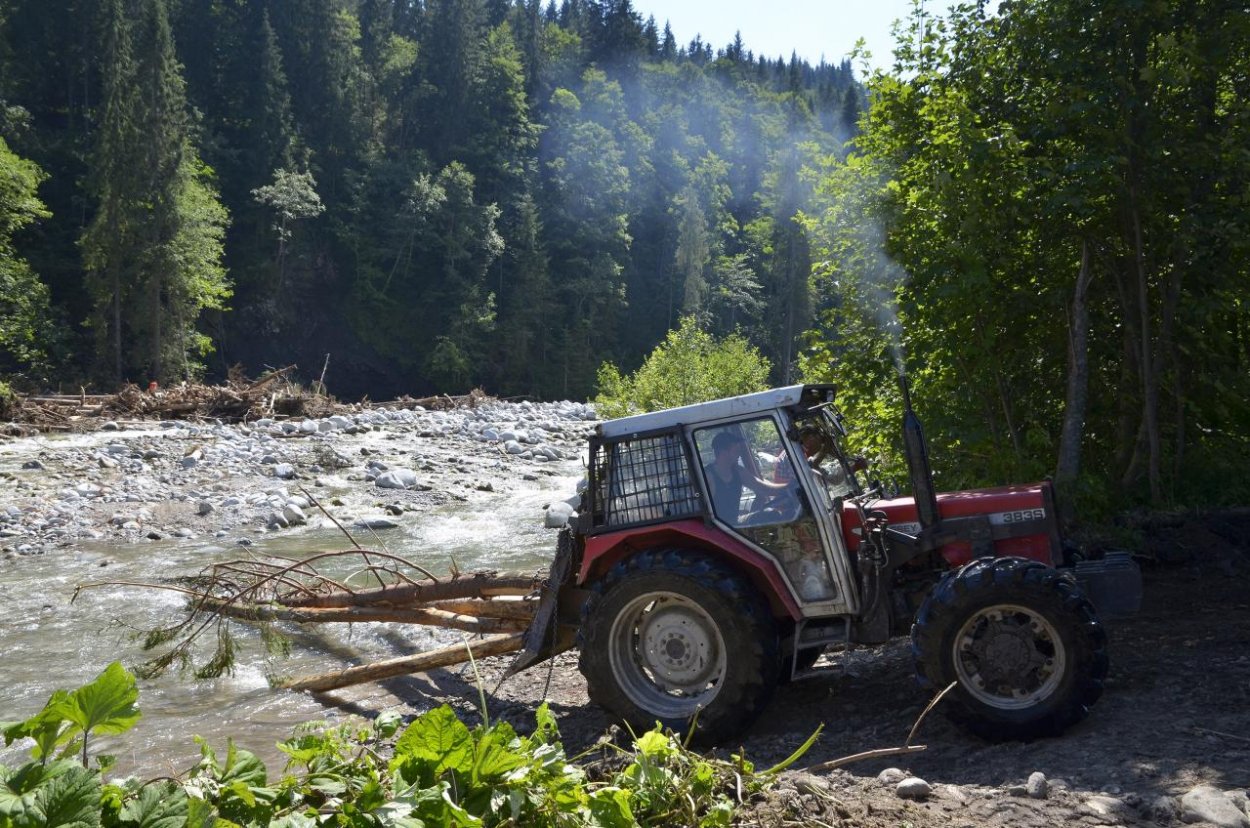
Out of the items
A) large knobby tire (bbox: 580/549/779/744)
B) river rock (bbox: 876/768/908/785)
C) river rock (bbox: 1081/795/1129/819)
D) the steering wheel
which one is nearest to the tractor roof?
the steering wheel

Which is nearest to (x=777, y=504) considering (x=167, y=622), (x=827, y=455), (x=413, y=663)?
(x=827, y=455)

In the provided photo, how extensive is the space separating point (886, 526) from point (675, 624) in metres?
1.33

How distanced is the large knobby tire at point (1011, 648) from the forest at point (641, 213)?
3961 millimetres

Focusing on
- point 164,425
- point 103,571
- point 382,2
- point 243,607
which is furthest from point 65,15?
point 243,607

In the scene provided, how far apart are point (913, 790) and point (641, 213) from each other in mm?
77458

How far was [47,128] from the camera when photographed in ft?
171

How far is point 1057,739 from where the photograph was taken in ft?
16.4

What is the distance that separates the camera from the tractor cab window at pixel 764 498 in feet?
18.8

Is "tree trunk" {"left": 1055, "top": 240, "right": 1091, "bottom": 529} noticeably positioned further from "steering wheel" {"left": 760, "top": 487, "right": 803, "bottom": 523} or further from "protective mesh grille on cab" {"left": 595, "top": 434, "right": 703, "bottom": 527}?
"protective mesh grille on cab" {"left": 595, "top": 434, "right": 703, "bottom": 527}

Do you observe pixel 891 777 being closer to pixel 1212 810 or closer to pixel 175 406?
pixel 1212 810

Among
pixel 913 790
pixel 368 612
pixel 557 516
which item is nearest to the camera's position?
pixel 913 790

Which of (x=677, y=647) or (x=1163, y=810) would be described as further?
(x=677, y=647)

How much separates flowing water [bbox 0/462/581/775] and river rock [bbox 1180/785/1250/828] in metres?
4.01

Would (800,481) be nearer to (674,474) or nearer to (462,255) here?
(674,474)
